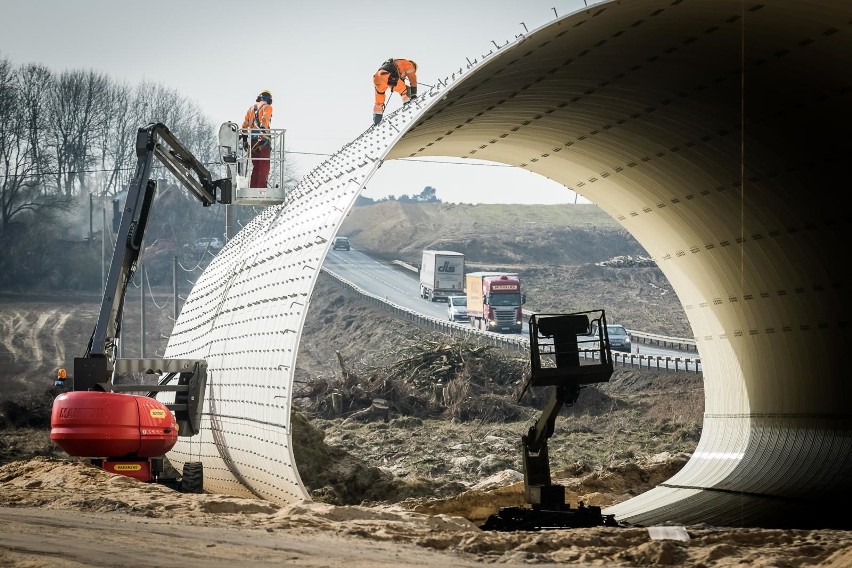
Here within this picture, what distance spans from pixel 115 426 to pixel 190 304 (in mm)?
7808

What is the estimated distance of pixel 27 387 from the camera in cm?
4828

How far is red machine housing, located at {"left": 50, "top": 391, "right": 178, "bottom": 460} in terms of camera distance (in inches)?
573

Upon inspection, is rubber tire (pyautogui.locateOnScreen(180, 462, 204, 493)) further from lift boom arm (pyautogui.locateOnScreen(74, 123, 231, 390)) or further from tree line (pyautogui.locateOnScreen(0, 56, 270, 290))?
tree line (pyautogui.locateOnScreen(0, 56, 270, 290))

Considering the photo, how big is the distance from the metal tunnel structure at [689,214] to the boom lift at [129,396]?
0.50 meters

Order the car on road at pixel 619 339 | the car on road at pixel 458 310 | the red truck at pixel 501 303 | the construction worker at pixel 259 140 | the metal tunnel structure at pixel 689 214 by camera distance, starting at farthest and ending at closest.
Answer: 1. the car on road at pixel 458 310
2. the red truck at pixel 501 303
3. the car on road at pixel 619 339
4. the construction worker at pixel 259 140
5. the metal tunnel structure at pixel 689 214

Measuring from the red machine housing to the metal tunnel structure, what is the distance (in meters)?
0.93

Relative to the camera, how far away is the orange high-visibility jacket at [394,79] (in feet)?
60.2

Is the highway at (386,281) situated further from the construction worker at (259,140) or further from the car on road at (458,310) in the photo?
the construction worker at (259,140)

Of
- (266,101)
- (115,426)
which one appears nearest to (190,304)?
(266,101)

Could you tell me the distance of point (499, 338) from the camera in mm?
48594

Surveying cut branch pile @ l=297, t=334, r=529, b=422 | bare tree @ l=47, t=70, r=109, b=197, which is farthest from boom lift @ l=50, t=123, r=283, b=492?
bare tree @ l=47, t=70, r=109, b=197

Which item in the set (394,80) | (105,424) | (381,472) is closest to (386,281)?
(381,472)

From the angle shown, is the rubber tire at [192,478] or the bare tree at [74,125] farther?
the bare tree at [74,125]

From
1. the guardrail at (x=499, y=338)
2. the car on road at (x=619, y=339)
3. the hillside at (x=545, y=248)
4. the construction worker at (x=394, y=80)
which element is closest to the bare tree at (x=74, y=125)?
the guardrail at (x=499, y=338)
